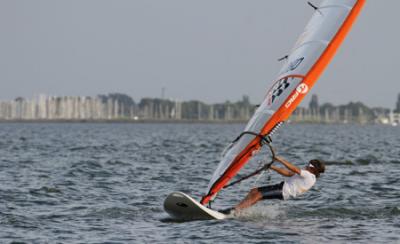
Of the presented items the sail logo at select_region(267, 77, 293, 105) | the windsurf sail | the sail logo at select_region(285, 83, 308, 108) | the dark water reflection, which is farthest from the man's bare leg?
the sail logo at select_region(285, 83, 308, 108)

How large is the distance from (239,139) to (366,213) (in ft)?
12.3

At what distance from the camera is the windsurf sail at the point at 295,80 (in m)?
17.4

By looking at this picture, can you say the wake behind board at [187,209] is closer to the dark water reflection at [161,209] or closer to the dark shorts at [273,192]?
the dark water reflection at [161,209]

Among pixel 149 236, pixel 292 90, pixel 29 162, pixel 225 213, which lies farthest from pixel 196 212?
pixel 29 162

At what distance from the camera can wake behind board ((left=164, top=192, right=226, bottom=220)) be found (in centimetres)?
1803

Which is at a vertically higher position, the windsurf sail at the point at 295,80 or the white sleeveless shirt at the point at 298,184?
the windsurf sail at the point at 295,80

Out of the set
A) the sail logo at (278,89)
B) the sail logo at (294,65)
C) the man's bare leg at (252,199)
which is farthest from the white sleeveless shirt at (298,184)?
the sail logo at (294,65)

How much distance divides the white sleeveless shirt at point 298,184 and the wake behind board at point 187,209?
1.47 metres

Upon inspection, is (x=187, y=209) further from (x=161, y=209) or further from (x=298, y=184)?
(x=298, y=184)

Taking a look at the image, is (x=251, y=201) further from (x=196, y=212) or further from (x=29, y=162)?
(x=29, y=162)

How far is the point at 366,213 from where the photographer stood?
19688 mm

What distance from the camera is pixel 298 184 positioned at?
18.1 meters

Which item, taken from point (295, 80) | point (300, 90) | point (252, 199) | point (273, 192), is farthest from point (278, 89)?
point (252, 199)

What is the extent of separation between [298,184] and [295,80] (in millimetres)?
2270
